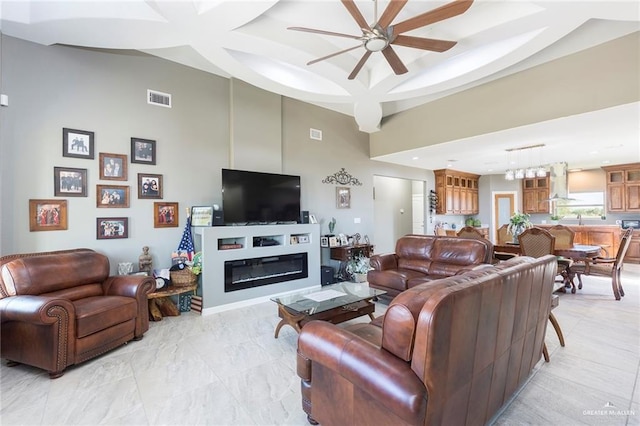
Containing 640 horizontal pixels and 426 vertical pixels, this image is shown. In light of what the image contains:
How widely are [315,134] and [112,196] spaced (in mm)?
3473

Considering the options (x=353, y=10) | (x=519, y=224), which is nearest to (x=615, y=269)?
(x=519, y=224)

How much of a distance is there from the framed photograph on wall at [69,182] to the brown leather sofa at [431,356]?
3388 millimetres

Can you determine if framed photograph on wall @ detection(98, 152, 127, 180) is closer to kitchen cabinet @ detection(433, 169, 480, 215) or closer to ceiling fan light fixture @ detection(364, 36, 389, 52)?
ceiling fan light fixture @ detection(364, 36, 389, 52)

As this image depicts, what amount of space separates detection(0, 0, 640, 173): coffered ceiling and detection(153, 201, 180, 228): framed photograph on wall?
1.91 metres

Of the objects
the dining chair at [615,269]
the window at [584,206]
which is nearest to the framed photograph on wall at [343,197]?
the dining chair at [615,269]

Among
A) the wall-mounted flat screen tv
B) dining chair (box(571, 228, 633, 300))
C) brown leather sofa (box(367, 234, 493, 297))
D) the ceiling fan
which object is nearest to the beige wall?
the wall-mounted flat screen tv

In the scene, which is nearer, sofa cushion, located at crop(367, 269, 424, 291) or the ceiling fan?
the ceiling fan

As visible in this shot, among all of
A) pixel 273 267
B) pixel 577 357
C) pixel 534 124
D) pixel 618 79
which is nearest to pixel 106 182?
pixel 273 267

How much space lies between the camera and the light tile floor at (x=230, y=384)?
1899mm

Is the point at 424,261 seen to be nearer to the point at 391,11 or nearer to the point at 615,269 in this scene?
the point at 615,269

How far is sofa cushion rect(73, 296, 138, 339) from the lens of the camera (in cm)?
251

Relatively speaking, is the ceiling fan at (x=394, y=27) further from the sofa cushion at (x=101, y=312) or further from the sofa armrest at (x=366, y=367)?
the sofa cushion at (x=101, y=312)

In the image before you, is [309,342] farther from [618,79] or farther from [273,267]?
[618,79]

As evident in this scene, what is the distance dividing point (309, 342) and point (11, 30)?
427 cm
